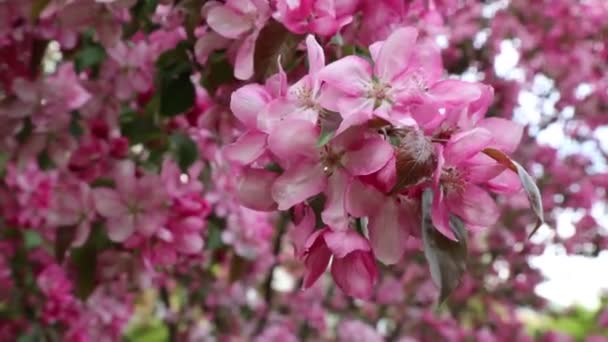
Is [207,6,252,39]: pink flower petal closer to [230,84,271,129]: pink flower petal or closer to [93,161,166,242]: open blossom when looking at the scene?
[230,84,271,129]: pink flower petal

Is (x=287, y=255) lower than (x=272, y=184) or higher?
lower

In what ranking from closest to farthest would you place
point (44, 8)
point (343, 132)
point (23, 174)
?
point (343, 132) < point (44, 8) < point (23, 174)

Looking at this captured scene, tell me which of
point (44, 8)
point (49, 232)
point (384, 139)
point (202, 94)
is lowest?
point (49, 232)

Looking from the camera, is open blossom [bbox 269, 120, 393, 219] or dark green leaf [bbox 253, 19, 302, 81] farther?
dark green leaf [bbox 253, 19, 302, 81]

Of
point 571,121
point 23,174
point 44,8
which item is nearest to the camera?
point 44,8

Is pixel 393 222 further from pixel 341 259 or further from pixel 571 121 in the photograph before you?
pixel 571 121

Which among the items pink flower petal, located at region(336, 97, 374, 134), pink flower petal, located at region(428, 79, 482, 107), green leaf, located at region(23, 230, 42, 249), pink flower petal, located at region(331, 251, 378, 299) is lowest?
green leaf, located at region(23, 230, 42, 249)

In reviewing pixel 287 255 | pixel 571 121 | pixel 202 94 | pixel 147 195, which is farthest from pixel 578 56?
pixel 147 195

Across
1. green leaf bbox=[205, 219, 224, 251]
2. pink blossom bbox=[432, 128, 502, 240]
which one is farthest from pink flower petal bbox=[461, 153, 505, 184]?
green leaf bbox=[205, 219, 224, 251]
